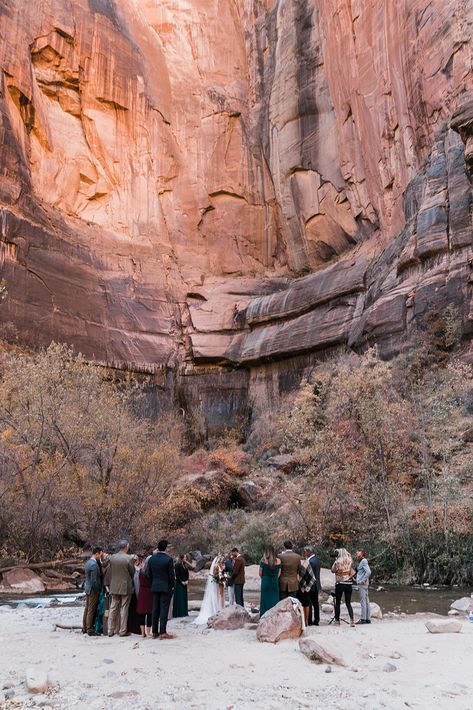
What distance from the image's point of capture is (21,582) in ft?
56.6

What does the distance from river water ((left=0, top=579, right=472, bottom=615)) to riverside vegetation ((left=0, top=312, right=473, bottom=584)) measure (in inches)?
45.5

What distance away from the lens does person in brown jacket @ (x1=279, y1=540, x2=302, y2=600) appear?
9898mm

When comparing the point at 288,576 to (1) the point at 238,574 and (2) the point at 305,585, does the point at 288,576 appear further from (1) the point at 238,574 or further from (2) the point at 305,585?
(1) the point at 238,574

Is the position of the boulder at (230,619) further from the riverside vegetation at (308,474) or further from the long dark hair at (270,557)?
the riverside vegetation at (308,474)

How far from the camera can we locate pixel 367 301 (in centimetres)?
3472

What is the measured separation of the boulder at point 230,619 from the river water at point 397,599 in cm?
389

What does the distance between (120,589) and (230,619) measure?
1.91 metres

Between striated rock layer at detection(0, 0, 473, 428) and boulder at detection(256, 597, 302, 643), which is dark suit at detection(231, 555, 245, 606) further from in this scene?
striated rock layer at detection(0, 0, 473, 428)

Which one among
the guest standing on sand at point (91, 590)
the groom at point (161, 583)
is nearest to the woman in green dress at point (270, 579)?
the groom at point (161, 583)

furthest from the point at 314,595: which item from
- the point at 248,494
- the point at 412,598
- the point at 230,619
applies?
the point at 248,494

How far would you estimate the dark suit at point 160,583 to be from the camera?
→ 915 cm

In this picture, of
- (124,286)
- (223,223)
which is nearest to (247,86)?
(223,223)

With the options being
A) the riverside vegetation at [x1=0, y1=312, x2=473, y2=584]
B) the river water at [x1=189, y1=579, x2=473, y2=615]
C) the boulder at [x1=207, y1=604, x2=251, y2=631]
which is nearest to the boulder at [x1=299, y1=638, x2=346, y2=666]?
the boulder at [x1=207, y1=604, x2=251, y2=631]

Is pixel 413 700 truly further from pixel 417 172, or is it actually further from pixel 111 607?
pixel 417 172
